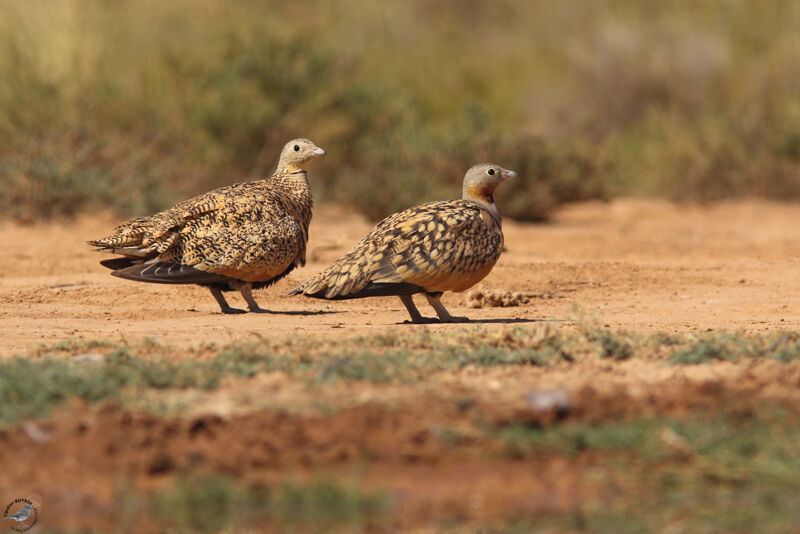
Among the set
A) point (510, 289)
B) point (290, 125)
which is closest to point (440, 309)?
point (510, 289)

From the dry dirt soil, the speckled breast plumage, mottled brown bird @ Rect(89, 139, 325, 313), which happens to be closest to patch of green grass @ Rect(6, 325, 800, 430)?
the dry dirt soil

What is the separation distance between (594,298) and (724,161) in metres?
8.76

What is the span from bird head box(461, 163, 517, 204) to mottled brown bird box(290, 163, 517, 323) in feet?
1.73

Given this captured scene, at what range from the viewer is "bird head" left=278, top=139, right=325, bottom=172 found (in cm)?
917

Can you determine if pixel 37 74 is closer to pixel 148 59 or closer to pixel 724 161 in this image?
pixel 148 59

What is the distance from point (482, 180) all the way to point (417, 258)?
1165 mm

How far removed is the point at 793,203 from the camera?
55.5 ft

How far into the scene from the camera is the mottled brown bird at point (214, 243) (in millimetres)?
8141

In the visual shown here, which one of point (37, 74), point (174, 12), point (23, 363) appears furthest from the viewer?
point (174, 12)

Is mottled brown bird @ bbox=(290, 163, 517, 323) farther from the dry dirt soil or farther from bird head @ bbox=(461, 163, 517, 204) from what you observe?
bird head @ bbox=(461, 163, 517, 204)

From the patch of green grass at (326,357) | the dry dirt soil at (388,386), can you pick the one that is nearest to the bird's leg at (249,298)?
the dry dirt soil at (388,386)

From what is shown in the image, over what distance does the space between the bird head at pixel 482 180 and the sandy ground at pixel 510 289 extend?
89 cm

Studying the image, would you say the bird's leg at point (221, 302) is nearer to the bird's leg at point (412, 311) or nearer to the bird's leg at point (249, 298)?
the bird's leg at point (249, 298)

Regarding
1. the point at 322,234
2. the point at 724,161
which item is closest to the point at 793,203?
the point at 724,161
